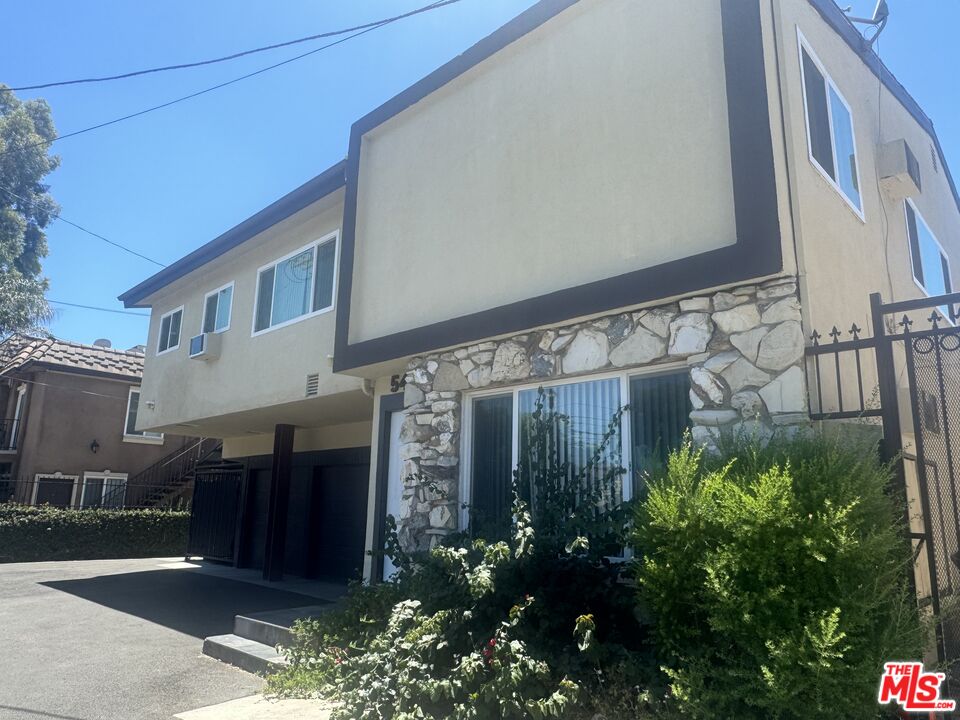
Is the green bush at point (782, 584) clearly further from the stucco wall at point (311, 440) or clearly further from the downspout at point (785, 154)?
the stucco wall at point (311, 440)

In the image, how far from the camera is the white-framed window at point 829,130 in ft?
19.6

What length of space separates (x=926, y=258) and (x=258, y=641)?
31.0ft

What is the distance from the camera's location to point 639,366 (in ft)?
18.6

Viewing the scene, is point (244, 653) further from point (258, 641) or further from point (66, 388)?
point (66, 388)

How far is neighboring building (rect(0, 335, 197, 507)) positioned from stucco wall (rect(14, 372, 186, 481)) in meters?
0.03

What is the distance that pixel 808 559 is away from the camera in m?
3.40

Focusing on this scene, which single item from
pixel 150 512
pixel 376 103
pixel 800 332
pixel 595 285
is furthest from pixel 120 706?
pixel 150 512

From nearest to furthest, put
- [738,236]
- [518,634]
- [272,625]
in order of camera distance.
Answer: [518,634], [738,236], [272,625]

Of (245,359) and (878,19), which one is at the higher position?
(878,19)

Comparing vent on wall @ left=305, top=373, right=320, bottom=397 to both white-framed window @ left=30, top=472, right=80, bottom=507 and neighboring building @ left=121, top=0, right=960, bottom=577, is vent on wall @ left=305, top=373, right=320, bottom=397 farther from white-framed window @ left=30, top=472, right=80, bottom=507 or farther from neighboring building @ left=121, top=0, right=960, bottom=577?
white-framed window @ left=30, top=472, right=80, bottom=507

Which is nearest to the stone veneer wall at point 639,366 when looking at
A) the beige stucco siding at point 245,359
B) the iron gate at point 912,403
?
the iron gate at point 912,403

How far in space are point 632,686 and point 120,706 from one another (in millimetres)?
4135

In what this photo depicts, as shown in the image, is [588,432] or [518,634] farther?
[588,432]

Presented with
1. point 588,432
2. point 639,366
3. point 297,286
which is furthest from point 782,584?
point 297,286
